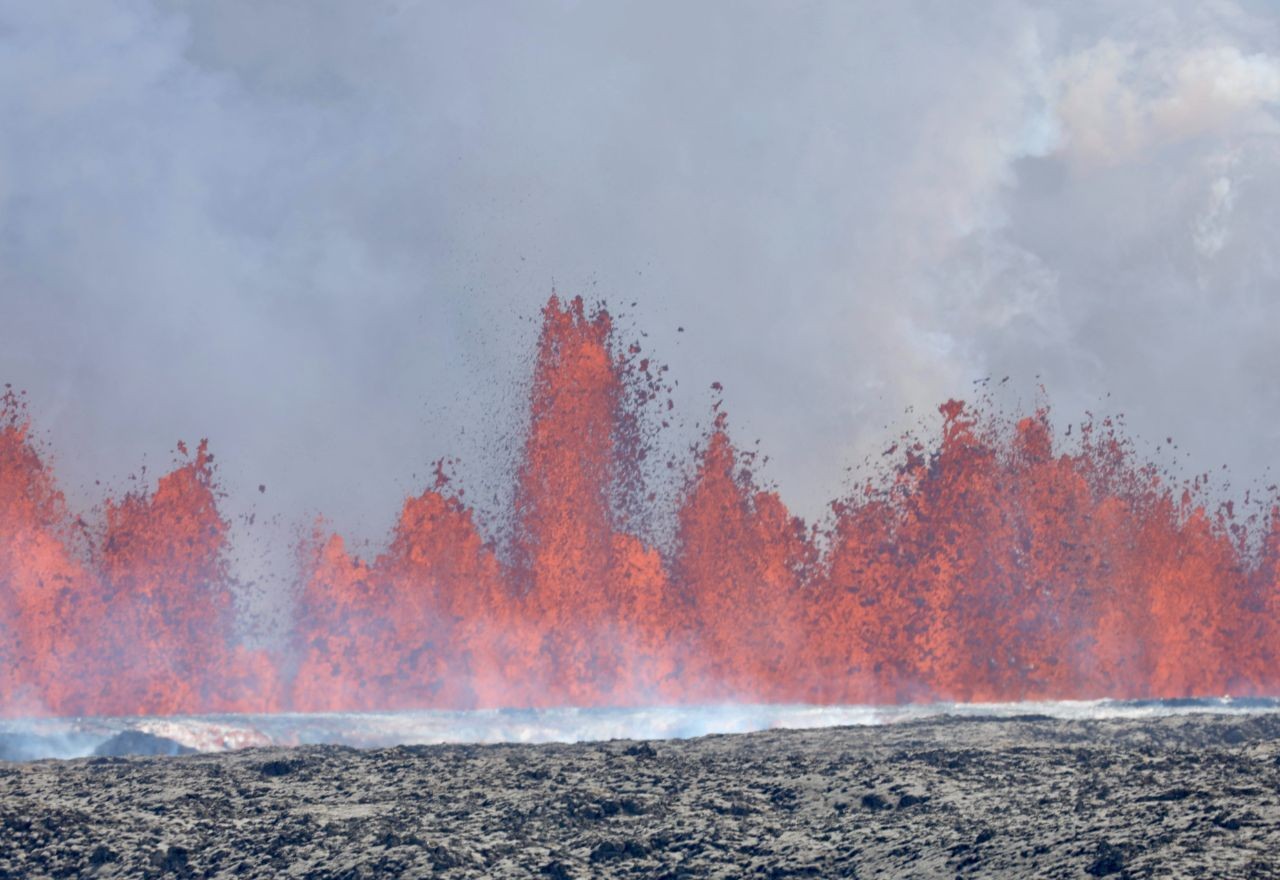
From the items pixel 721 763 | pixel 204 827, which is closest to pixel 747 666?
pixel 721 763

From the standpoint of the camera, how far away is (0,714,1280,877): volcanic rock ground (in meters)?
13.2

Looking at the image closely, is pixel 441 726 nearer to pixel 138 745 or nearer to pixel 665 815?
pixel 138 745

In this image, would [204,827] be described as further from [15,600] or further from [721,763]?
[15,600]

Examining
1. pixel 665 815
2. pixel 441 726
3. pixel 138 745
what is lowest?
pixel 665 815

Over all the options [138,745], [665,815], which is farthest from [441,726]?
[665,815]

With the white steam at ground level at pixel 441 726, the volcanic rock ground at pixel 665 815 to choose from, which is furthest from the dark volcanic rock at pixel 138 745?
the volcanic rock ground at pixel 665 815

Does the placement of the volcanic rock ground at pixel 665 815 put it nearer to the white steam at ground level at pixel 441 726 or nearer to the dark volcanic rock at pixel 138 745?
the white steam at ground level at pixel 441 726

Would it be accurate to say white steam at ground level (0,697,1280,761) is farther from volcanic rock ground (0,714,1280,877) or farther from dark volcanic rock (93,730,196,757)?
volcanic rock ground (0,714,1280,877)

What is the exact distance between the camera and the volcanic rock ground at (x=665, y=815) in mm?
13203

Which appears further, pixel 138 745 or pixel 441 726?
pixel 441 726

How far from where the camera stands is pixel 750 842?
577 inches

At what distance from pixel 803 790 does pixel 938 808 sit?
1.97 m

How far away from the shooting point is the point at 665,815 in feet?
51.7

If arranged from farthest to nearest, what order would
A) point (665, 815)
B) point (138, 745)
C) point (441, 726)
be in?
point (441, 726) < point (138, 745) < point (665, 815)
